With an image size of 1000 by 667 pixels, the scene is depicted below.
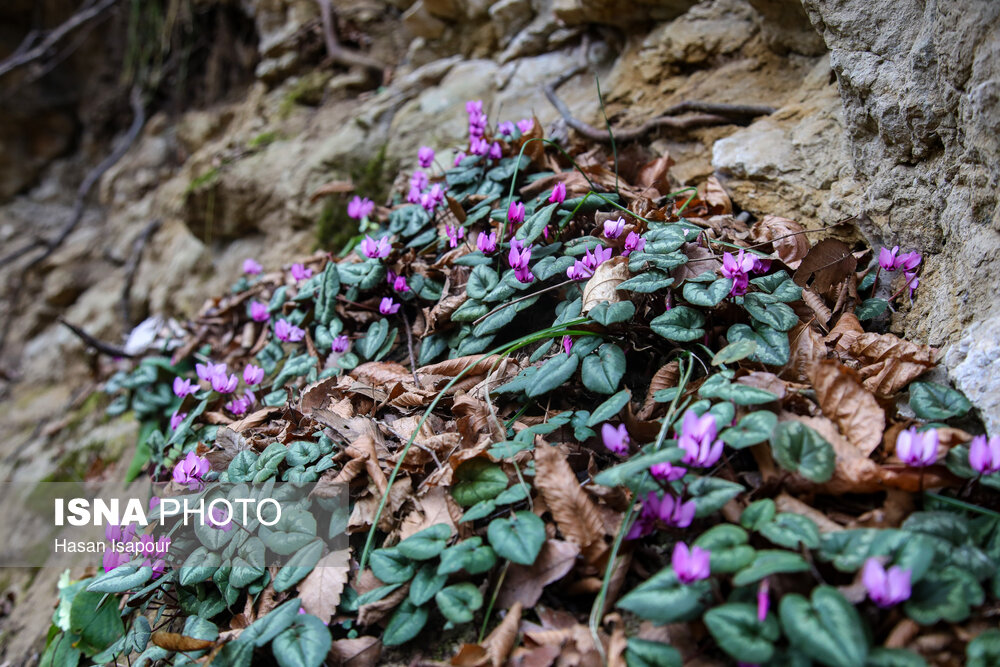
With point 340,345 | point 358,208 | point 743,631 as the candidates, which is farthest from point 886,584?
point 358,208

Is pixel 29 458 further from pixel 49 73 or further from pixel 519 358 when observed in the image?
pixel 49 73

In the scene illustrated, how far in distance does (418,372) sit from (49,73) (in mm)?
7015

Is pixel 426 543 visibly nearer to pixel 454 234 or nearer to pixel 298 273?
pixel 454 234

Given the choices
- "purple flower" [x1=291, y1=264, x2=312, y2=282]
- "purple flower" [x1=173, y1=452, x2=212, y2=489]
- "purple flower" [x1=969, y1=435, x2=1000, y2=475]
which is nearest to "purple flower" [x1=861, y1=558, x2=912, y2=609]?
"purple flower" [x1=969, y1=435, x2=1000, y2=475]

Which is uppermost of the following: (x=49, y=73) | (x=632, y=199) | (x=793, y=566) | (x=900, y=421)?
(x=49, y=73)

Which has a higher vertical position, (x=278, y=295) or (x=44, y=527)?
(x=278, y=295)

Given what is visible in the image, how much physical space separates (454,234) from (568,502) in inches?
45.5

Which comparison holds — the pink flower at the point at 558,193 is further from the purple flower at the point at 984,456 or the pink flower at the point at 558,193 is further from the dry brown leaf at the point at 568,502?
the purple flower at the point at 984,456

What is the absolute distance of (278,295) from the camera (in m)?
2.60

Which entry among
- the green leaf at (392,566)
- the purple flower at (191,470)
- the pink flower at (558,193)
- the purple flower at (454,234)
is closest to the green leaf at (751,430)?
the green leaf at (392,566)

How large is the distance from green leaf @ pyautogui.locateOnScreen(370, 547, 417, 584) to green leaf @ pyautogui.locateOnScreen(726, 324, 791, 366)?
0.88 m

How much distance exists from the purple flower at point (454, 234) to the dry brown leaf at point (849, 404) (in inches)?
47.6

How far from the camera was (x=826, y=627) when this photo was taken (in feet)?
3.03

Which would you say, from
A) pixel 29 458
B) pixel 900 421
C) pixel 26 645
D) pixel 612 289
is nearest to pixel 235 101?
pixel 29 458
